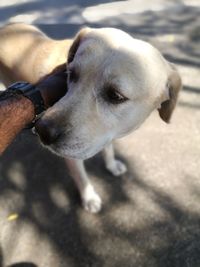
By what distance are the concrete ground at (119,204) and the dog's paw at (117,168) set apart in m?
0.04

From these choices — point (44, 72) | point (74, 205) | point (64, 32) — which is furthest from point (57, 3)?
point (74, 205)

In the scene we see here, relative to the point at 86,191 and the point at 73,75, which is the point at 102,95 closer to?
the point at 73,75

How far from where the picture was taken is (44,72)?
Result: 3186 mm

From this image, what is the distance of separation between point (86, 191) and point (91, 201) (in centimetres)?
9

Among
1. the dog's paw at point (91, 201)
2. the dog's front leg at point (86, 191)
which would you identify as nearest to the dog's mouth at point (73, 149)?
the dog's front leg at point (86, 191)

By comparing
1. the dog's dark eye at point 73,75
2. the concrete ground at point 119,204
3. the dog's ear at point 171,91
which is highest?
the dog's dark eye at point 73,75

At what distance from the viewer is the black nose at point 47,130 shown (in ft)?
7.41

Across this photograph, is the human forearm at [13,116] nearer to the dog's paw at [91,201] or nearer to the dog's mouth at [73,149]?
the dog's mouth at [73,149]

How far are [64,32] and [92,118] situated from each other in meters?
3.43

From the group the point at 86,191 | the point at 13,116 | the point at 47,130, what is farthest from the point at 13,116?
the point at 86,191

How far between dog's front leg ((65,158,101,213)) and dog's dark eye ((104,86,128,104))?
1.09 meters

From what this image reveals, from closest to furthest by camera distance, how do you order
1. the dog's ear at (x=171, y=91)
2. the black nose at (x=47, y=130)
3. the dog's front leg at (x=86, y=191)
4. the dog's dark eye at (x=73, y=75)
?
the black nose at (x=47, y=130)
the dog's dark eye at (x=73, y=75)
the dog's ear at (x=171, y=91)
the dog's front leg at (x=86, y=191)

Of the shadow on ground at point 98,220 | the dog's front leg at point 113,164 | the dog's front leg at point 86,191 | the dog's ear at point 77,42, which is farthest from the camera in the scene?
the dog's front leg at point 113,164

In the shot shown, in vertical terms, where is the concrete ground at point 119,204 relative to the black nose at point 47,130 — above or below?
below
